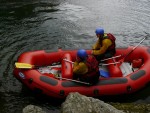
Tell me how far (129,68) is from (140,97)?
1.00 metres

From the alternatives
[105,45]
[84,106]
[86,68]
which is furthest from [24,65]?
[84,106]

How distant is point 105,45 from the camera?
27.5 feet

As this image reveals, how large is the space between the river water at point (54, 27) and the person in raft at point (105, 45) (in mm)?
1542

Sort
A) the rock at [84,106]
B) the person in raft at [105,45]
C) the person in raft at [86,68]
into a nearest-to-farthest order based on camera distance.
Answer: the rock at [84,106] → the person in raft at [86,68] → the person in raft at [105,45]

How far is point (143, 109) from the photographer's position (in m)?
5.82

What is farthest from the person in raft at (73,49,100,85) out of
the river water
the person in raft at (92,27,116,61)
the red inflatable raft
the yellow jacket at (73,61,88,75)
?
the river water

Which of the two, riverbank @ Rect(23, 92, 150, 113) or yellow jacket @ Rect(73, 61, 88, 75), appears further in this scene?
yellow jacket @ Rect(73, 61, 88, 75)

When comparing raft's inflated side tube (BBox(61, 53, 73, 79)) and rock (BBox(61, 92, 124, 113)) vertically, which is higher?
rock (BBox(61, 92, 124, 113))

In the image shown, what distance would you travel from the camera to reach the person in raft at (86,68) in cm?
741

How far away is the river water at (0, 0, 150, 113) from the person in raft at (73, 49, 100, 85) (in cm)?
113

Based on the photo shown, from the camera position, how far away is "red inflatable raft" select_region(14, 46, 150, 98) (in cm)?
745

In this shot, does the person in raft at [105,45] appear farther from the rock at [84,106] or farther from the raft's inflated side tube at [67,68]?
the rock at [84,106]

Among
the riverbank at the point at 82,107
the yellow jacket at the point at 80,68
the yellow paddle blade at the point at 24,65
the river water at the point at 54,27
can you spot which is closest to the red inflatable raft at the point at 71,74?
the yellow paddle blade at the point at 24,65

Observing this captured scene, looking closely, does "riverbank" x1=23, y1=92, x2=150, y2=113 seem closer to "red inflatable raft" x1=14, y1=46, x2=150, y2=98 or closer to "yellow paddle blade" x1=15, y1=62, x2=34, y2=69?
"red inflatable raft" x1=14, y1=46, x2=150, y2=98
